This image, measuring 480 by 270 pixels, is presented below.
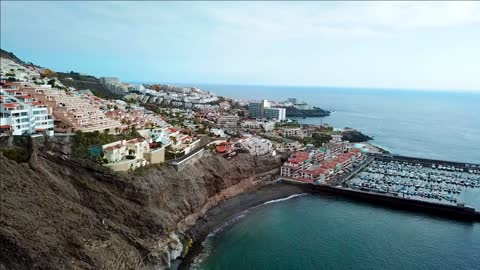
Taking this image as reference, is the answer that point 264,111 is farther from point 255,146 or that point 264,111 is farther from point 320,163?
point 255,146

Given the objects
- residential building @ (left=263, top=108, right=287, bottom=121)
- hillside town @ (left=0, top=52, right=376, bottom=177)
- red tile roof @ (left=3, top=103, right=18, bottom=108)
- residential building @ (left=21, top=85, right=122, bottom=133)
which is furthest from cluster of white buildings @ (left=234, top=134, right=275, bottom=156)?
residential building @ (left=263, top=108, right=287, bottom=121)

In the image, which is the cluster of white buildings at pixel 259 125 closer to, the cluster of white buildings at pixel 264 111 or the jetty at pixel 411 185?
the jetty at pixel 411 185

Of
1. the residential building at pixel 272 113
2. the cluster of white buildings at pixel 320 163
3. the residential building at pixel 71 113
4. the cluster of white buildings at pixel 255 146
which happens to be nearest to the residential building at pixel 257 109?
the residential building at pixel 272 113

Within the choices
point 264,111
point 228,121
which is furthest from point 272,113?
point 228,121

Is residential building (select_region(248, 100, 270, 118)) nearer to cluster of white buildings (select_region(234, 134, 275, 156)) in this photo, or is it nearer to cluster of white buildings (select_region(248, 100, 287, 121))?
cluster of white buildings (select_region(248, 100, 287, 121))

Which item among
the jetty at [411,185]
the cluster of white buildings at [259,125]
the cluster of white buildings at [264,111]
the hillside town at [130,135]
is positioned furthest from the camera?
the cluster of white buildings at [264,111]

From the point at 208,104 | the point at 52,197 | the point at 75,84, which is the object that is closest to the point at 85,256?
the point at 52,197
